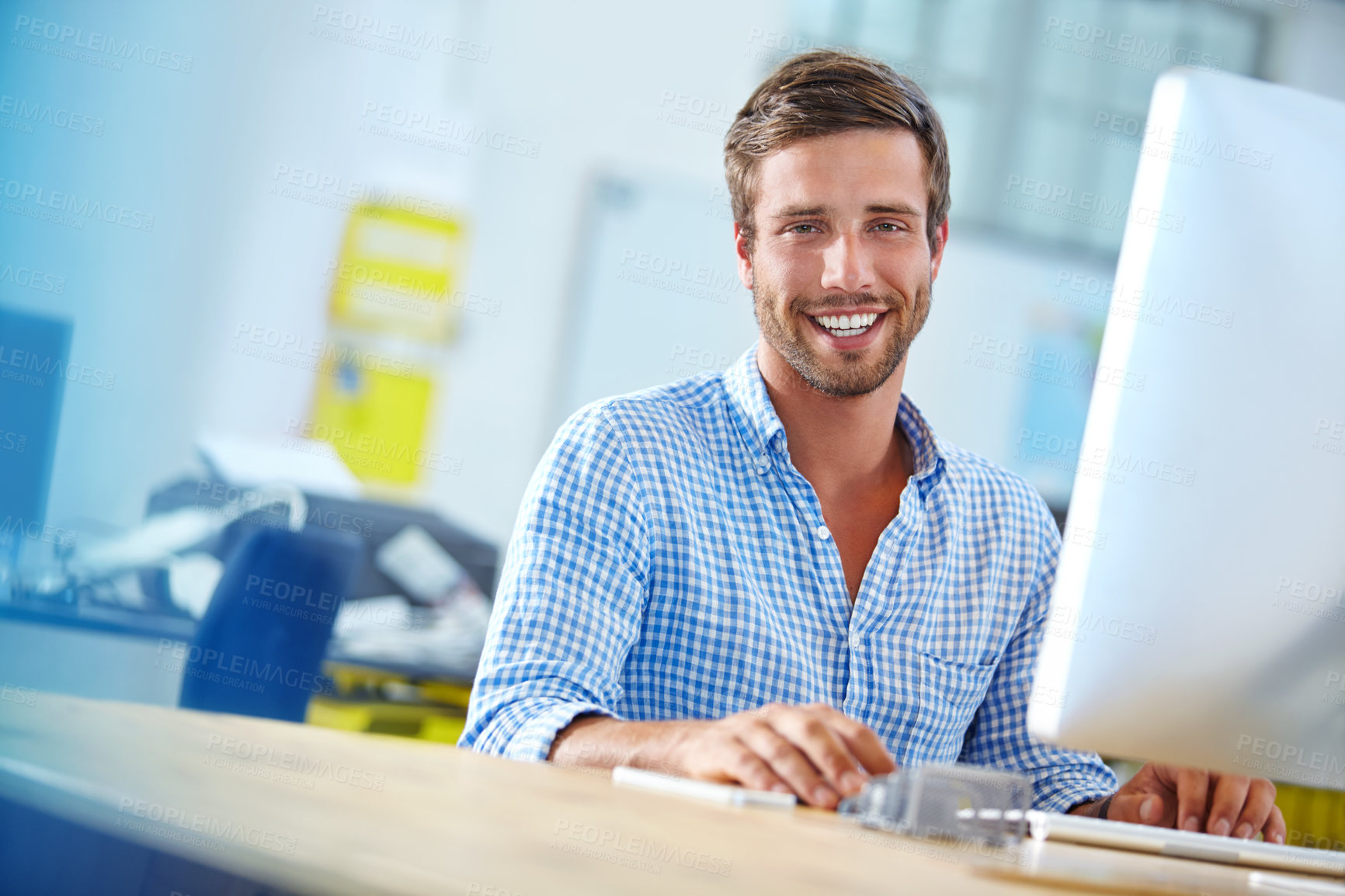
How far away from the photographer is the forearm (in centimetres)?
97

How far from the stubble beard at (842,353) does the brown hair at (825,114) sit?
0.44 ft

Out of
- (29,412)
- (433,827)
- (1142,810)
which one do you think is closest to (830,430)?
(1142,810)

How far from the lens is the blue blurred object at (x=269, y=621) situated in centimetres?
196

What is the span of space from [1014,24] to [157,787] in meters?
4.96

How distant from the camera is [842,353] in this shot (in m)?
1.51

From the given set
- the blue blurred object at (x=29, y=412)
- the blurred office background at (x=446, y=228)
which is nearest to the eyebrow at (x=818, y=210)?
the blurred office background at (x=446, y=228)

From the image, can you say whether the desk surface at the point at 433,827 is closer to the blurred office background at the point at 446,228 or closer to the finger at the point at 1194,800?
the finger at the point at 1194,800

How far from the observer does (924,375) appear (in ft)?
15.7

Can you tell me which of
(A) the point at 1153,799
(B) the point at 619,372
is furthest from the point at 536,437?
(A) the point at 1153,799

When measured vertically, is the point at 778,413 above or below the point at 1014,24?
below

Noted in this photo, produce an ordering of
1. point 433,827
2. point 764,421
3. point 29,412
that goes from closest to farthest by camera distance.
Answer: point 433,827 → point 764,421 → point 29,412

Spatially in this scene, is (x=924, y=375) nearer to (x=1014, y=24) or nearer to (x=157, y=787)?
(x=1014, y=24)

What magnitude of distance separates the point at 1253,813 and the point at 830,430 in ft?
2.13

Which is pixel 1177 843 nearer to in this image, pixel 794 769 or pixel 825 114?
pixel 794 769
